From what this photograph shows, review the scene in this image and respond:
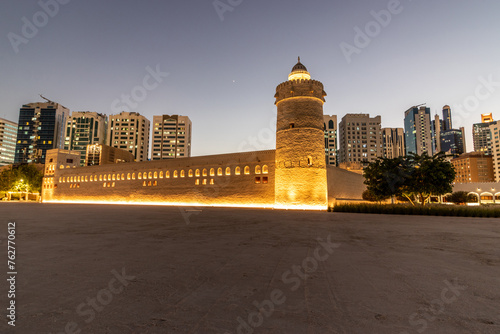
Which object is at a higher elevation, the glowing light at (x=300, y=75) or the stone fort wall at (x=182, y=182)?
the glowing light at (x=300, y=75)

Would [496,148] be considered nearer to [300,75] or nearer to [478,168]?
[478,168]

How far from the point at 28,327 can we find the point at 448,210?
24.7m

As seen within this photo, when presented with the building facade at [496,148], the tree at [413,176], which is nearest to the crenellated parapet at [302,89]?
the tree at [413,176]

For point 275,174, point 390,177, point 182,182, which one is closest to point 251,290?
point 390,177

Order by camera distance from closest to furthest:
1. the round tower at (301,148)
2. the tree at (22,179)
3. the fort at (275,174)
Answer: the round tower at (301,148), the fort at (275,174), the tree at (22,179)

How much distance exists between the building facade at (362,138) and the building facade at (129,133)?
3669 inches

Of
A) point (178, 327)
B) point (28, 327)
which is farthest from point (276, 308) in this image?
point (28, 327)

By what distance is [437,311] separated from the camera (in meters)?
3.00

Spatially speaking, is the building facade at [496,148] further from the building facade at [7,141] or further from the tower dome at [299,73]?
the building facade at [7,141]

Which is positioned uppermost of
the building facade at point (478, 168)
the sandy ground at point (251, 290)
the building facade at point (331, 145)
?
the building facade at point (331, 145)

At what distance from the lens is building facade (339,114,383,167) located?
4493 inches

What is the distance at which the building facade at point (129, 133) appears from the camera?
116 meters

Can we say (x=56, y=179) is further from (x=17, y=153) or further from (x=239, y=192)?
(x=17, y=153)

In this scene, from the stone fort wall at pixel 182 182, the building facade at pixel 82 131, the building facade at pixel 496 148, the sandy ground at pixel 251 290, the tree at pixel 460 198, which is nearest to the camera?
the sandy ground at pixel 251 290
